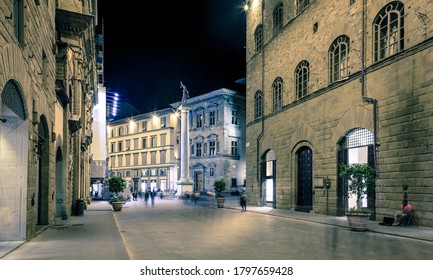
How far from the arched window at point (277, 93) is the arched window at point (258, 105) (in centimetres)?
243

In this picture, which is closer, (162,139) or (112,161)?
(162,139)

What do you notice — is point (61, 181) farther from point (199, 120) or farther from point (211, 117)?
point (199, 120)

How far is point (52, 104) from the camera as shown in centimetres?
1686

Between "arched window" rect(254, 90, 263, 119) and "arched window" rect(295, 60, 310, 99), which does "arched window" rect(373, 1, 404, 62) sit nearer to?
"arched window" rect(295, 60, 310, 99)

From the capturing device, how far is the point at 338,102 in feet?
75.1

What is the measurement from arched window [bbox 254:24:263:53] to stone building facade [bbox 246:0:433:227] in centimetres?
9

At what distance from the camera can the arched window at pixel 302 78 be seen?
2719 cm

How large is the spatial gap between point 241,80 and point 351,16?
1711 inches

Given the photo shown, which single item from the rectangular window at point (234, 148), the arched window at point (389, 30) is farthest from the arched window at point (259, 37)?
the rectangular window at point (234, 148)

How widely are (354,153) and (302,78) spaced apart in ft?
24.4

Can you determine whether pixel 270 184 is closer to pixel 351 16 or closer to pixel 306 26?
pixel 306 26

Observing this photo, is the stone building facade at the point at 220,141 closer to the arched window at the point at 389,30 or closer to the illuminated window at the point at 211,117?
the illuminated window at the point at 211,117

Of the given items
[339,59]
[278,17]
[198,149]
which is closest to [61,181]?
[339,59]
